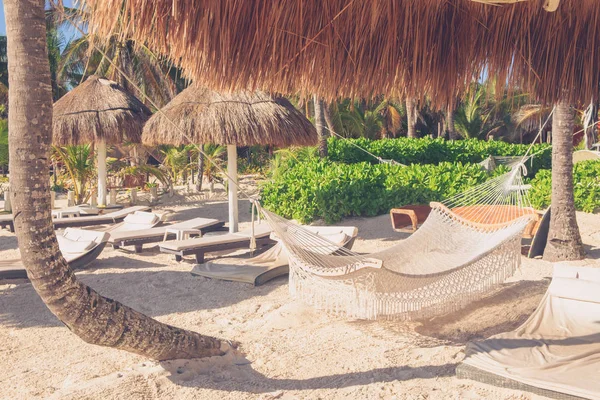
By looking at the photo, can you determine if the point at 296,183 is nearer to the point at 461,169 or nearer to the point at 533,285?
the point at 461,169

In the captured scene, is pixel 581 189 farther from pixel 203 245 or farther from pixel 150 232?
pixel 150 232

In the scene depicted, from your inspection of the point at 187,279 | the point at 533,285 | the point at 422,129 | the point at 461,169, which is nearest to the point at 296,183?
the point at 461,169

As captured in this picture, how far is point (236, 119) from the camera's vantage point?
6922 mm

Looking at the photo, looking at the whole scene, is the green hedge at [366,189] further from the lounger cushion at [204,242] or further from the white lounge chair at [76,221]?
A: the white lounge chair at [76,221]

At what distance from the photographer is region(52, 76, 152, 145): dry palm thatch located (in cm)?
948

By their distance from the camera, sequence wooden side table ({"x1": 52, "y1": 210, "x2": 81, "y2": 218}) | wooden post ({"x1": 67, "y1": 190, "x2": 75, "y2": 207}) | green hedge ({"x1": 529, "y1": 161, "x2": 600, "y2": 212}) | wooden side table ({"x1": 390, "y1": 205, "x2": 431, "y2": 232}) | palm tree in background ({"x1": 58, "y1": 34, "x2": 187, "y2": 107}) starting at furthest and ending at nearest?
1. palm tree in background ({"x1": 58, "y1": 34, "x2": 187, "y2": 107})
2. wooden post ({"x1": 67, "y1": 190, "x2": 75, "y2": 207})
3. wooden side table ({"x1": 52, "y1": 210, "x2": 81, "y2": 218})
4. green hedge ({"x1": 529, "y1": 161, "x2": 600, "y2": 212})
5. wooden side table ({"x1": 390, "y1": 205, "x2": 431, "y2": 232})

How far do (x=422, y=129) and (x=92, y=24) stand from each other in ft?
76.7

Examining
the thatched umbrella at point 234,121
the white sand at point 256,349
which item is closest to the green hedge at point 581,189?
the white sand at point 256,349

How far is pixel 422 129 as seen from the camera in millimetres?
24844

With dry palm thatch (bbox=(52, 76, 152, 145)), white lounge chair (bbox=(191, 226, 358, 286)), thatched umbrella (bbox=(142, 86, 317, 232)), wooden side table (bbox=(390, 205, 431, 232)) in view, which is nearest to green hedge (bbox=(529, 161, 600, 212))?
wooden side table (bbox=(390, 205, 431, 232))

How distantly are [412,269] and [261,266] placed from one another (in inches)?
74.0

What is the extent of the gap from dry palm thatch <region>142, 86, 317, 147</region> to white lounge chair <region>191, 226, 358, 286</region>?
Answer: 1.69 m

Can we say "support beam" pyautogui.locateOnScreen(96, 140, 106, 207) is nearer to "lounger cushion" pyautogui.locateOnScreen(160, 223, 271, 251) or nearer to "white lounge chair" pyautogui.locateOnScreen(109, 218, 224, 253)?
"white lounge chair" pyautogui.locateOnScreen(109, 218, 224, 253)

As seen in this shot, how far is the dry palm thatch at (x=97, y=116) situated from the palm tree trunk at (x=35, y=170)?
7634mm
